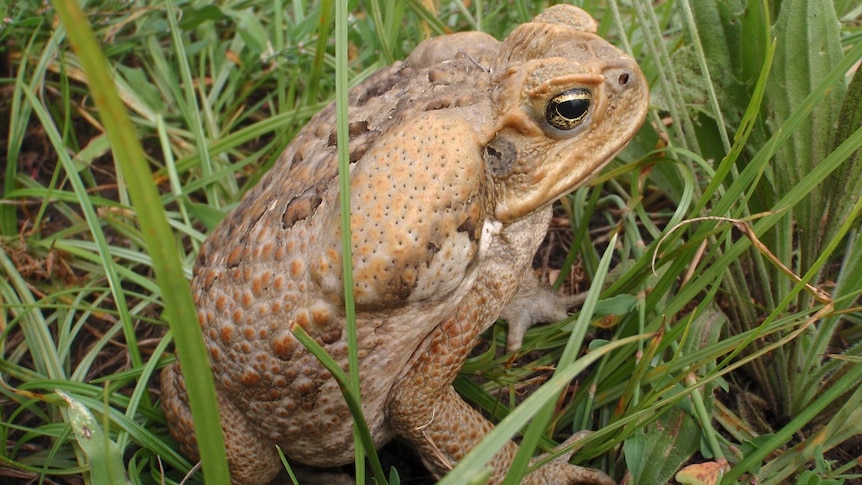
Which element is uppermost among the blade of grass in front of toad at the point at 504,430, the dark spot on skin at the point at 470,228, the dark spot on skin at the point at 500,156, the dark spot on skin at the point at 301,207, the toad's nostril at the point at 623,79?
the dark spot on skin at the point at 301,207

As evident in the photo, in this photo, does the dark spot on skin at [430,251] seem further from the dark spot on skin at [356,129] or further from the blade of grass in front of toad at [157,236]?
the blade of grass in front of toad at [157,236]

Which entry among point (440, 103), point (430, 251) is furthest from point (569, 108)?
point (430, 251)

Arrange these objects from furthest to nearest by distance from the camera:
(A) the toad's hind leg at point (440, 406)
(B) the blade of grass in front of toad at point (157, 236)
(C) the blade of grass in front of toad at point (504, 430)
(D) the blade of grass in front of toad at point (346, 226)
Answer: (A) the toad's hind leg at point (440, 406) < (D) the blade of grass in front of toad at point (346, 226) < (C) the blade of grass in front of toad at point (504, 430) < (B) the blade of grass in front of toad at point (157, 236)

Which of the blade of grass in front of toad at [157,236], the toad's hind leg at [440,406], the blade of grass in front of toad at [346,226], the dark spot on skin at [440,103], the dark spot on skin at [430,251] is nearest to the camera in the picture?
the blade of grass in front of toad at [157,236]

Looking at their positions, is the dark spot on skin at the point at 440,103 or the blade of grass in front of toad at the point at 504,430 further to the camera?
the dark spot on skin at the point at 440,103

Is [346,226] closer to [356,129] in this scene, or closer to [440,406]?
[356,129]

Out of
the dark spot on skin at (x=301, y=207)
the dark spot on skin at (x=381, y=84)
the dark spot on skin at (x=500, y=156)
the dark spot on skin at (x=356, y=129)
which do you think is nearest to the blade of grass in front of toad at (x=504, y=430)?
the dark spot on skin at (x=500, y=156)

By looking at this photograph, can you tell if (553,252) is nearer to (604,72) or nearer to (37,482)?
(604,72)
